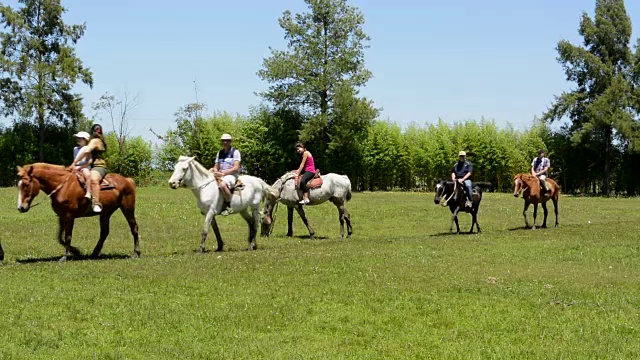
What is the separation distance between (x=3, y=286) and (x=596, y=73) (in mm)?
58191

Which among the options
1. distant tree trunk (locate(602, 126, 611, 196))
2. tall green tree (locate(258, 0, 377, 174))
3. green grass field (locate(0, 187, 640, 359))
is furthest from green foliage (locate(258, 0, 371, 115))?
green grass field (locate(0, 187, 640, 359))

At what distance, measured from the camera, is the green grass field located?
989 cm

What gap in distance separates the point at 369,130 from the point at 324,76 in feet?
19.6

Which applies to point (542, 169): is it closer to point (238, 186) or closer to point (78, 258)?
point (238, 186)

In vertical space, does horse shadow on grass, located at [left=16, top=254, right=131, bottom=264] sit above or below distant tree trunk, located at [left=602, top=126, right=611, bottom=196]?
below

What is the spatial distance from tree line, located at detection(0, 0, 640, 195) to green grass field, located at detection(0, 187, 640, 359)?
38.9 meters

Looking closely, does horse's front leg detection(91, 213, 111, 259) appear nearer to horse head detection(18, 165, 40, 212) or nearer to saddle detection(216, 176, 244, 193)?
horse head detection(18, 165, 40, 212)

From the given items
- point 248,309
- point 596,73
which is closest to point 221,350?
point 248,309

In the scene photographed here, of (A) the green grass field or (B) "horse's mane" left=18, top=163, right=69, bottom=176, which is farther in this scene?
(B) "horse's mane" left=18, top=163, right=69, bottom=176

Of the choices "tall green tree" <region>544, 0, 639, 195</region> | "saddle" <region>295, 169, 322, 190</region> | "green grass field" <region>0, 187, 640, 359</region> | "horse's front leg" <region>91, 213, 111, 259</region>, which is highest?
"tall green tree" <region>544, 0, 639, 195</region>

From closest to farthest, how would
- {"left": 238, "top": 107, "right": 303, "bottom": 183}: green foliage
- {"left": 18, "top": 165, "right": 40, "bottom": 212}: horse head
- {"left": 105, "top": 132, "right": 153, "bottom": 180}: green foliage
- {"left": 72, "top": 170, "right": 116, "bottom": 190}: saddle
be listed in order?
{"left": 18, "top": 165, "right": 40, "bottom": 212}: horse head
{"left": 72, "top": 170, "right": 116, "bottom": 190}: saddle
{"left": 105, "top": 132, "right": 153, "bottom": 180}: green foliage
{"left": 238, "top": 107, "right": 303, "bottom": 183}: green foliage

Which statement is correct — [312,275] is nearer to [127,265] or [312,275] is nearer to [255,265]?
[255,265]

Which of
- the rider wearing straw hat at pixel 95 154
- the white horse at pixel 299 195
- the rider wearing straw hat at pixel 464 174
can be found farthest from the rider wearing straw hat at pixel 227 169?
the rider wearing straw hat at pixel 464 174

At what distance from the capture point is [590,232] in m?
25.9
